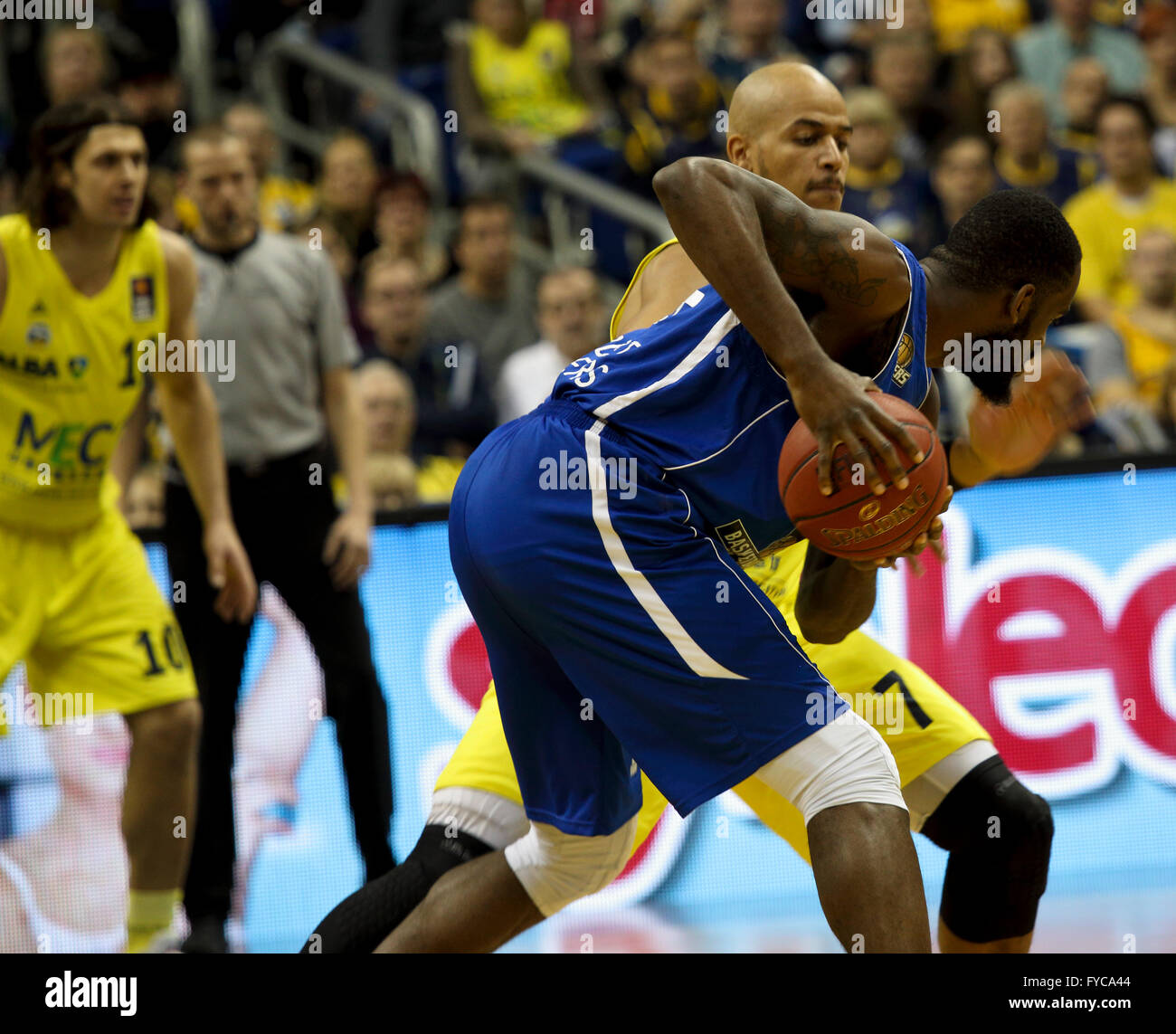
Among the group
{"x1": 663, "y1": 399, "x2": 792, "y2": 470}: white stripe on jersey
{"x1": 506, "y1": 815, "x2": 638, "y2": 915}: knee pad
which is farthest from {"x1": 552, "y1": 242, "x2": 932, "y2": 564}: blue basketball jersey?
{"x1": 506, "y1": 815, "x2": 638, "y2": 915}: knee pad

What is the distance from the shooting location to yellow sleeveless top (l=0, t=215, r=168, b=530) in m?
4.48

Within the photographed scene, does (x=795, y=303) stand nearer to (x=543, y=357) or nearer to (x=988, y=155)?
(x=543, y=357)

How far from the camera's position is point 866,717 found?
3.67 metres

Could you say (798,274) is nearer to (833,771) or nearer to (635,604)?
(635,604)

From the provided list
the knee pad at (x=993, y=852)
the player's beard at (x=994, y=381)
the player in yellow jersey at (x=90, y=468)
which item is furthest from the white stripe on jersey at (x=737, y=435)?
the player in yellow jersey at (x=90, y=468)

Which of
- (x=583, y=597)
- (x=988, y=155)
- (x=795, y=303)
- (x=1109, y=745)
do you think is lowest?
(x=1109, y=745)

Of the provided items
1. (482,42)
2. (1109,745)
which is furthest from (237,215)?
(482,42)

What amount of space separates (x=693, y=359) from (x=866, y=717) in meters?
1.18

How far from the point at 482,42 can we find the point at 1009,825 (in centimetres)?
687

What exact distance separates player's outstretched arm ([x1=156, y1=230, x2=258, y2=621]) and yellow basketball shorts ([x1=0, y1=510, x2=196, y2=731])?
0.26 m

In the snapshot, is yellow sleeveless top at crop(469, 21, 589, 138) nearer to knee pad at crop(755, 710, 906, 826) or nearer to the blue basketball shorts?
the blue basketball shorts

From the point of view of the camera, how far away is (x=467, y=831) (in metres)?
3.54

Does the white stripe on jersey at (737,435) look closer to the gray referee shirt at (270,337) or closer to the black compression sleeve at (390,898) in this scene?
the black compression sleeve at (390,898)

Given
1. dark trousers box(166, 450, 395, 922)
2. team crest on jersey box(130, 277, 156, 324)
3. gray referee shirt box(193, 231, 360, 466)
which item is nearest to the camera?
team crest on jersey box(130, 277, 156, 324)
